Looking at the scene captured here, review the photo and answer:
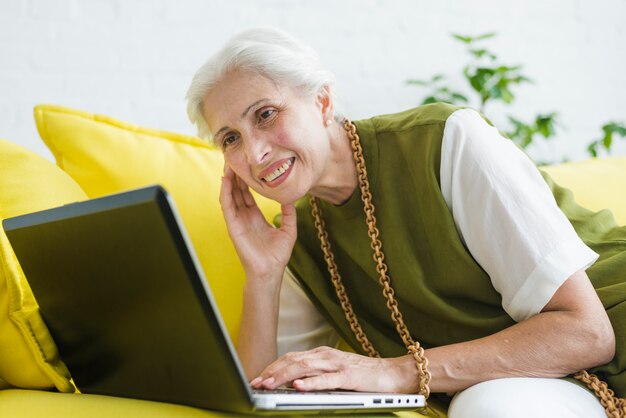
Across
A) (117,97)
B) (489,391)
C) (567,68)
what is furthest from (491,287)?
(567,68)

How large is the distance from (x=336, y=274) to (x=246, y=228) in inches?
8.0

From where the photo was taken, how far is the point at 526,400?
1.03 meters

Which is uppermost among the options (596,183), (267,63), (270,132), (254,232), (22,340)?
(267,63)

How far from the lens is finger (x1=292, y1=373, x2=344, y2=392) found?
1.07m

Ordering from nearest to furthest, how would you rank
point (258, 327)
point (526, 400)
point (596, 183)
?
point (526, 400)
point (258, 327)
point (596, 183)

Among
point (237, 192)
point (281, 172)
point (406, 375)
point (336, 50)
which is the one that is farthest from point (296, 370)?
point (336, 50)

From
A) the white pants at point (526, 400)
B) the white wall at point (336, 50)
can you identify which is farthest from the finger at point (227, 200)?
the white wall at point (336, 50)

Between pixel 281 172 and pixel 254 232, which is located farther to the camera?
pixel 254 232

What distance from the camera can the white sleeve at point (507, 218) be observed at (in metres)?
1.17

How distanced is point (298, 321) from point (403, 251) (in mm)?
342

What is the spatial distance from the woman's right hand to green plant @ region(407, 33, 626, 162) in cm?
112

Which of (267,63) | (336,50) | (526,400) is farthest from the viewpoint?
(336,50)

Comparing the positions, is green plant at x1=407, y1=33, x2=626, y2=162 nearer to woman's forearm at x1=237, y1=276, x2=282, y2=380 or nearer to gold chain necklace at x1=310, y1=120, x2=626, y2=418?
gold chain necklace at x1=310, y1=120, x2=626, y2=418

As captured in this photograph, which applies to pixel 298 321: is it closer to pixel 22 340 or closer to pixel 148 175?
pixel 148 175
